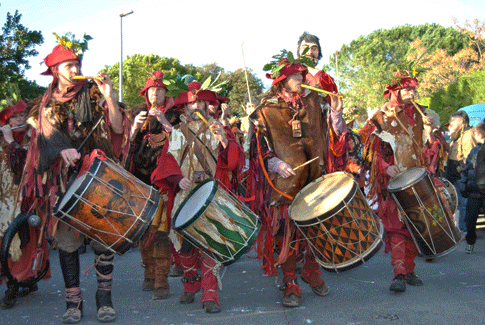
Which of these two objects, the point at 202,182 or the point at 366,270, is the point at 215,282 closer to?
the point at 202,182

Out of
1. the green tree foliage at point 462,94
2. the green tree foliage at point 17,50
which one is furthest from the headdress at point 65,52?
the green tree foliage at point 462,94

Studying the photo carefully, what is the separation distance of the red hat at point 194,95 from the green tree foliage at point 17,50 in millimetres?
7892

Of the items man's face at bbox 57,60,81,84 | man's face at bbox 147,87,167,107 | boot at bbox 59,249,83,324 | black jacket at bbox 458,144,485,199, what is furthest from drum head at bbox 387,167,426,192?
man's face at bbox 57,60,81,84

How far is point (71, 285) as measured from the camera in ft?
13.3

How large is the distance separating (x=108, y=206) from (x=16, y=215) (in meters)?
1.73

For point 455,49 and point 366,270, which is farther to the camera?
point 455,49

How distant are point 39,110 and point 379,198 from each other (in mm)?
3341

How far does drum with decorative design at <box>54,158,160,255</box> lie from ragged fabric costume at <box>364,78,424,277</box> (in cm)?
238

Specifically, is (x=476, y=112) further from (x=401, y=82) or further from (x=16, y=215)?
(x=16, y=215)

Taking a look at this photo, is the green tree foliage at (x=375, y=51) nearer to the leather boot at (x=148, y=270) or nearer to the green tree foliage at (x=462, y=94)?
the green tree foliage at (x=462, y=94)

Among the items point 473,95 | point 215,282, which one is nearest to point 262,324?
point 215,282

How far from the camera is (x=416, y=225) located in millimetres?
4613

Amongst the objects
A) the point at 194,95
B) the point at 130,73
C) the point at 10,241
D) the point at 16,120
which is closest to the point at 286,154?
the point at 194,95

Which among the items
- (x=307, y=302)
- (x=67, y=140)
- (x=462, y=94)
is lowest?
(x=307, y=302)
